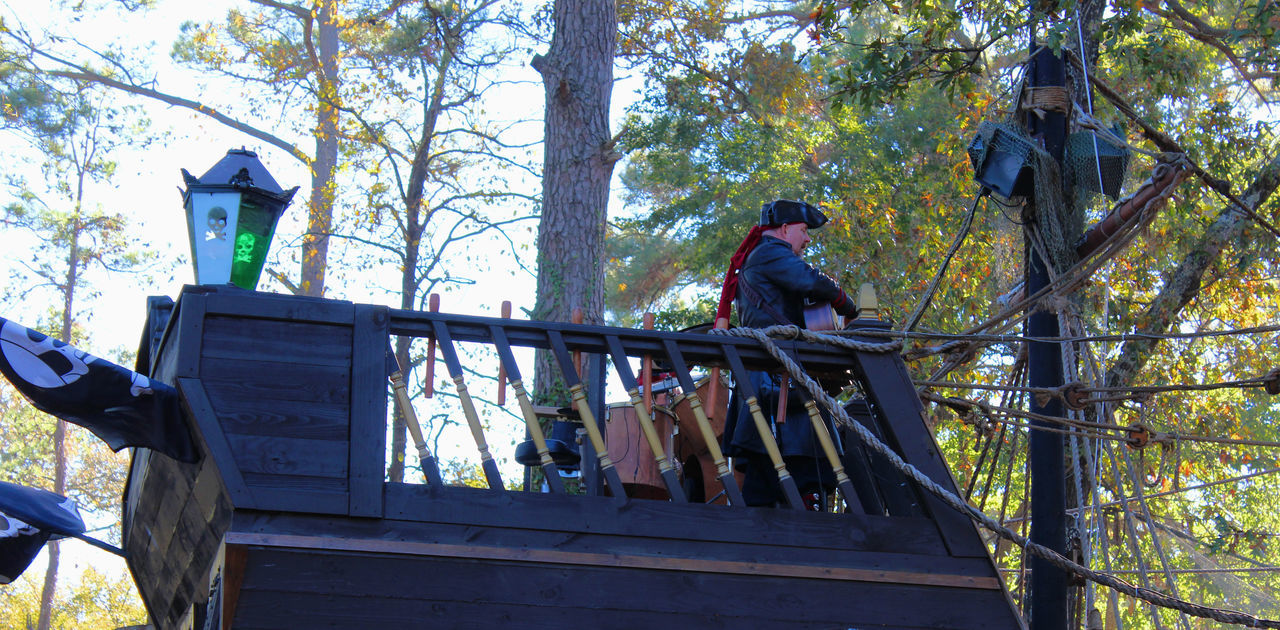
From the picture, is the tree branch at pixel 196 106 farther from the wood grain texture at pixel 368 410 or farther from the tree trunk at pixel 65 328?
the wood grain texture at pixel 368 410

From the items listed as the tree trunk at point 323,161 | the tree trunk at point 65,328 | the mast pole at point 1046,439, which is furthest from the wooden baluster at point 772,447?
the tree trunk at point 65,328

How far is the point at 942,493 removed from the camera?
4.67 metres

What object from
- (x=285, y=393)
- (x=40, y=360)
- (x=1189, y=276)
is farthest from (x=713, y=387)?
(x=1189, y=276)

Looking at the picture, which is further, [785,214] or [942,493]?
[785,214]

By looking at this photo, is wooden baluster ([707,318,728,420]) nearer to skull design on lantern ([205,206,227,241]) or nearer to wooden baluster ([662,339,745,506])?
wooden baluster ([662,339,745,506])

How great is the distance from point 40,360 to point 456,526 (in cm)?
160

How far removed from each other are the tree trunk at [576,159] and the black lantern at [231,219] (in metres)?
4.24

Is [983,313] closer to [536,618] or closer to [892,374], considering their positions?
[892,374]

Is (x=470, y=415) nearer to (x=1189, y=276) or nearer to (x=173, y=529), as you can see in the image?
(x=173, y=529)

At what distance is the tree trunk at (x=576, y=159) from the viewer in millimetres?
9320

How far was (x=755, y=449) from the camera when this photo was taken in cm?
537

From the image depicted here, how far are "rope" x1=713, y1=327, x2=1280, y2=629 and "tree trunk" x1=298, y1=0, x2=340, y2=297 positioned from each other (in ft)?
42.6

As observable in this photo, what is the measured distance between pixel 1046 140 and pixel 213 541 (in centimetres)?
462

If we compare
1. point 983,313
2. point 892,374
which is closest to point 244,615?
point 892,374
